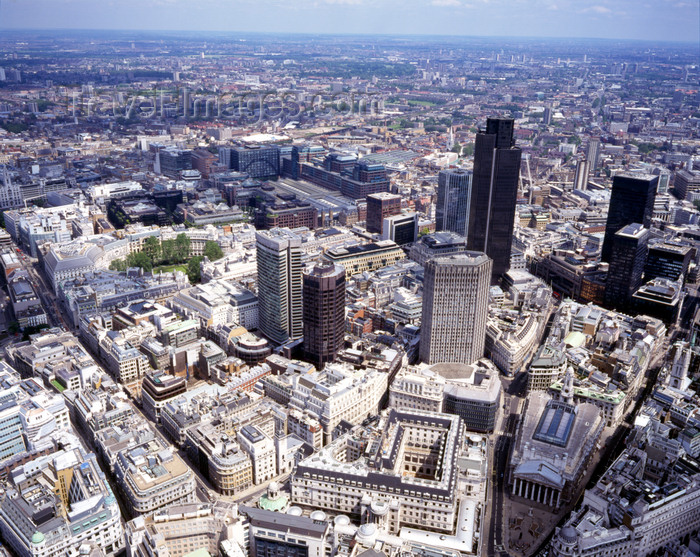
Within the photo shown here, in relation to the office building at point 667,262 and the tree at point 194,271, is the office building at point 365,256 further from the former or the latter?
the office building at point 667,262

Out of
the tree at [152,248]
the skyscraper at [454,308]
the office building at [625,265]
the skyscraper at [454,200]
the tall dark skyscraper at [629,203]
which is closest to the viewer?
the skyscraper at [454,308]

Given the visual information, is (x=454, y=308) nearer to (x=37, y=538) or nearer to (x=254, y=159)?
(x=37, y=538)

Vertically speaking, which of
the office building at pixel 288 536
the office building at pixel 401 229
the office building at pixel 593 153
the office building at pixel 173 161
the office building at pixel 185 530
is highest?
the office building at pixel 593 153

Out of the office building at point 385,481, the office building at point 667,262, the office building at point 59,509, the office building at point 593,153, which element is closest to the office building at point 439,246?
the office building at point 667,262

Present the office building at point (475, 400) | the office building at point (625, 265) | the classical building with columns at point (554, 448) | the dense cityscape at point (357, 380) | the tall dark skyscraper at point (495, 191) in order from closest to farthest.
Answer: the dense cityscape at point (357, 380) < the classical building with columns at point (554, 448) < the office building at point (475, 400) < the office building at point (625, 265) < the tall dark skyscraper at point (495, 191)

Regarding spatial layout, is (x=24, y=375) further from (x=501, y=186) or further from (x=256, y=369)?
(x=501, y=186)

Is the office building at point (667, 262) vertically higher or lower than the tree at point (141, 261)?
higher

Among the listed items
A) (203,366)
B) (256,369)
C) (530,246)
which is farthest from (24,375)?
(530,246)
